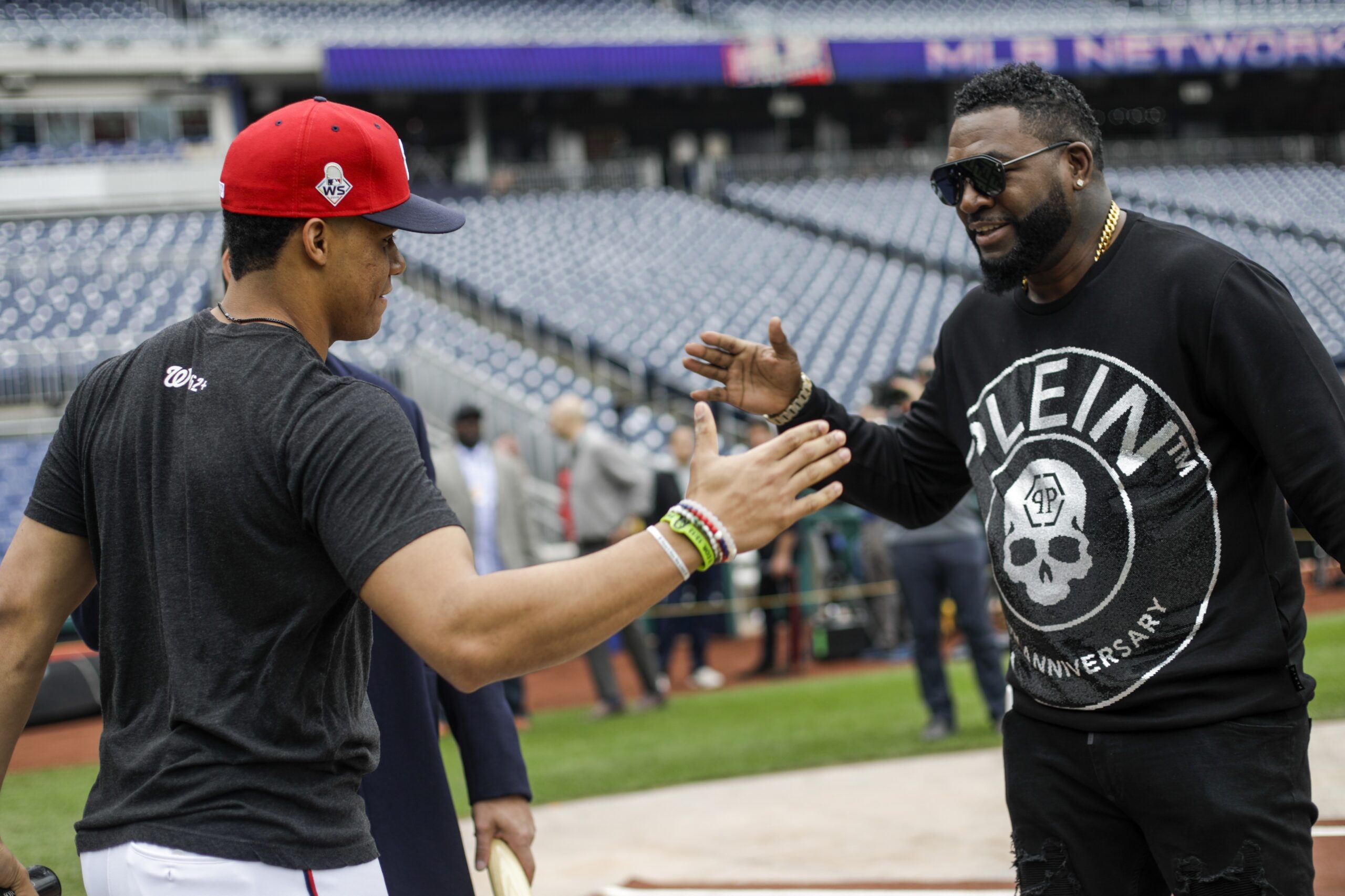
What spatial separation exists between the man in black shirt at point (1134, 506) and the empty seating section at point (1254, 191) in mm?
24597

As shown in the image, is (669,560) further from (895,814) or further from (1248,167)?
(1248,167)

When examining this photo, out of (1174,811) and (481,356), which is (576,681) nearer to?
(481,356)

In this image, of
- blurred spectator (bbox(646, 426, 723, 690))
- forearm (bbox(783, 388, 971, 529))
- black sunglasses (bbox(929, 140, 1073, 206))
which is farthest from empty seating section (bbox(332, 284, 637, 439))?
black sunglasses (bbox(929, 140, 1073, 206))

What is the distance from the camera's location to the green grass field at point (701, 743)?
20.7 feet

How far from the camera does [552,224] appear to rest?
24203 mm

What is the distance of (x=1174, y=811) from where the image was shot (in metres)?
2.27

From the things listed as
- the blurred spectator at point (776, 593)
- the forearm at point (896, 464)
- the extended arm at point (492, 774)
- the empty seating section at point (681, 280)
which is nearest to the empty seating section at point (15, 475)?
the empty seating section at point (681, 280)

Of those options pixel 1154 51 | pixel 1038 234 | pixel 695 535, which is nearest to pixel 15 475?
pixel 1038 234

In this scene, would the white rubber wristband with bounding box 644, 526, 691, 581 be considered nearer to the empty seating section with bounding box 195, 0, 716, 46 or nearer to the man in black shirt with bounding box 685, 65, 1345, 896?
the man in black shirt with bounding box 685, 65, 1345, 896

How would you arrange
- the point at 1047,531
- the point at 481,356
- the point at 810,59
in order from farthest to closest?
the point at 810,59
the point at 481,356
the point at 1047,531

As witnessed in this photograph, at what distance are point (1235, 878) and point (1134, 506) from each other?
0.67m

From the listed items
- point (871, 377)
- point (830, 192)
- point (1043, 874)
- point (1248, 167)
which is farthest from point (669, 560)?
point (1248, 167)

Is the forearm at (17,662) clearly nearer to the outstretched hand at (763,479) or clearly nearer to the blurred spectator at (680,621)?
the outstretched hand at (763,479)

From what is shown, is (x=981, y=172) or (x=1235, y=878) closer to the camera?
(x=1235, y=878)
